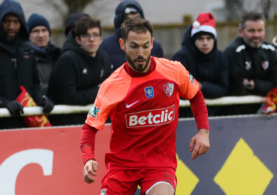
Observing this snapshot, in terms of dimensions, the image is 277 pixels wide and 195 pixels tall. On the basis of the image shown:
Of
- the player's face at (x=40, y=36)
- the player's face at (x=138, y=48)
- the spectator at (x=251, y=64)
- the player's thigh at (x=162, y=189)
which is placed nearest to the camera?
the player's thigh at (x=162, y=189)

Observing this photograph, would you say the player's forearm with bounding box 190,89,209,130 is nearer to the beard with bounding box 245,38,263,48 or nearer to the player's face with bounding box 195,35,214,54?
the player's face with bounding box 195,35,214,54

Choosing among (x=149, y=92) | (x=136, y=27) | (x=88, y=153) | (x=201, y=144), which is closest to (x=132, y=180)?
(x=88, y=153)

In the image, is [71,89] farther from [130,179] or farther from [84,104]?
[130,179]

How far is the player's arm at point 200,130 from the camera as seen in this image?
156 inches

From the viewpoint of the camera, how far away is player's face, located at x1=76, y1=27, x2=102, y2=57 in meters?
5.35

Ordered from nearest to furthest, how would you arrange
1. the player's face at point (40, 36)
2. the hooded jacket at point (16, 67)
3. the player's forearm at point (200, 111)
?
the player's forearm at point (200, 111) < the hooded jacket at point (16, 67) < the player's face at point (40, 36)

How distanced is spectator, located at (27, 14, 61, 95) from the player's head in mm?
2371

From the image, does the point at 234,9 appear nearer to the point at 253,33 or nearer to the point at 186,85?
the point at 253,33

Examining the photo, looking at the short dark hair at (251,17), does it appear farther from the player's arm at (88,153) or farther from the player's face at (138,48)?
the player's arm at (88,153)

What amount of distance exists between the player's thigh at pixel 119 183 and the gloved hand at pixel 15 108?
4.41ft

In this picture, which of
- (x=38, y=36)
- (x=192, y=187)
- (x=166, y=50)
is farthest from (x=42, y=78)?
(x=166, y=50)

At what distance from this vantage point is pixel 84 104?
5.08 m

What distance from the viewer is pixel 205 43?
5637 millimetres

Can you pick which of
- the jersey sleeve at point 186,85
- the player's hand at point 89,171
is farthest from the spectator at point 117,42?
the player's hand at point 89,171
